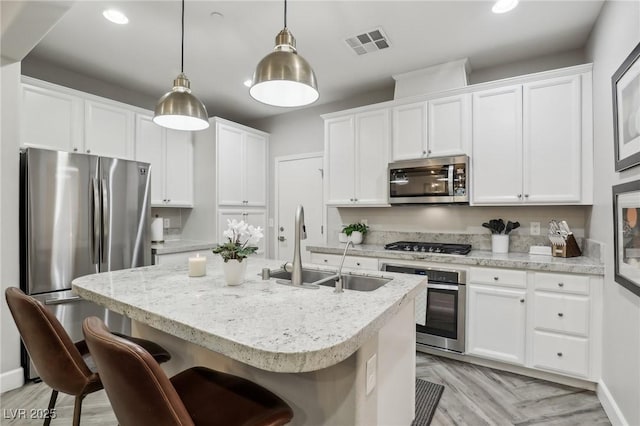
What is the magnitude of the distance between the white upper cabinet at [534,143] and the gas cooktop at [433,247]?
18.9 inches

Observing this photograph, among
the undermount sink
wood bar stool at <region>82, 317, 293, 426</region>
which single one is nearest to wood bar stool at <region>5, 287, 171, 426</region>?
wood bar stool at <region>82, 317, 293, 426</region>

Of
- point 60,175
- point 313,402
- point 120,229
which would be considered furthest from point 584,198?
point 60,175

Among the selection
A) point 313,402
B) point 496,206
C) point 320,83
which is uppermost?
point 320,83

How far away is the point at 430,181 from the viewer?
3180mm

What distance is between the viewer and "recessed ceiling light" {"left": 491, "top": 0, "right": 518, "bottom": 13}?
2270mm

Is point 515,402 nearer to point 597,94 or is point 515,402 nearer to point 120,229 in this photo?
point 597,94

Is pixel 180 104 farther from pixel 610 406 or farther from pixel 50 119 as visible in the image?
pixel 610 406

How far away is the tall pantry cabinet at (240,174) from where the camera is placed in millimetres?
4078

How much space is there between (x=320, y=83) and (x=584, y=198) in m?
2.78

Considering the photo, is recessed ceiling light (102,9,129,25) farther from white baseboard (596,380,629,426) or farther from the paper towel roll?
white baseboard (596,380,629,426)

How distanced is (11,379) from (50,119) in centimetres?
221

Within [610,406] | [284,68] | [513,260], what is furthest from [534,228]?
[284,68]

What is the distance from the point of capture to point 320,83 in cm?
368

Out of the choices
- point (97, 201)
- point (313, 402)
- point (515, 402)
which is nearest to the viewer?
point (313, 402)
